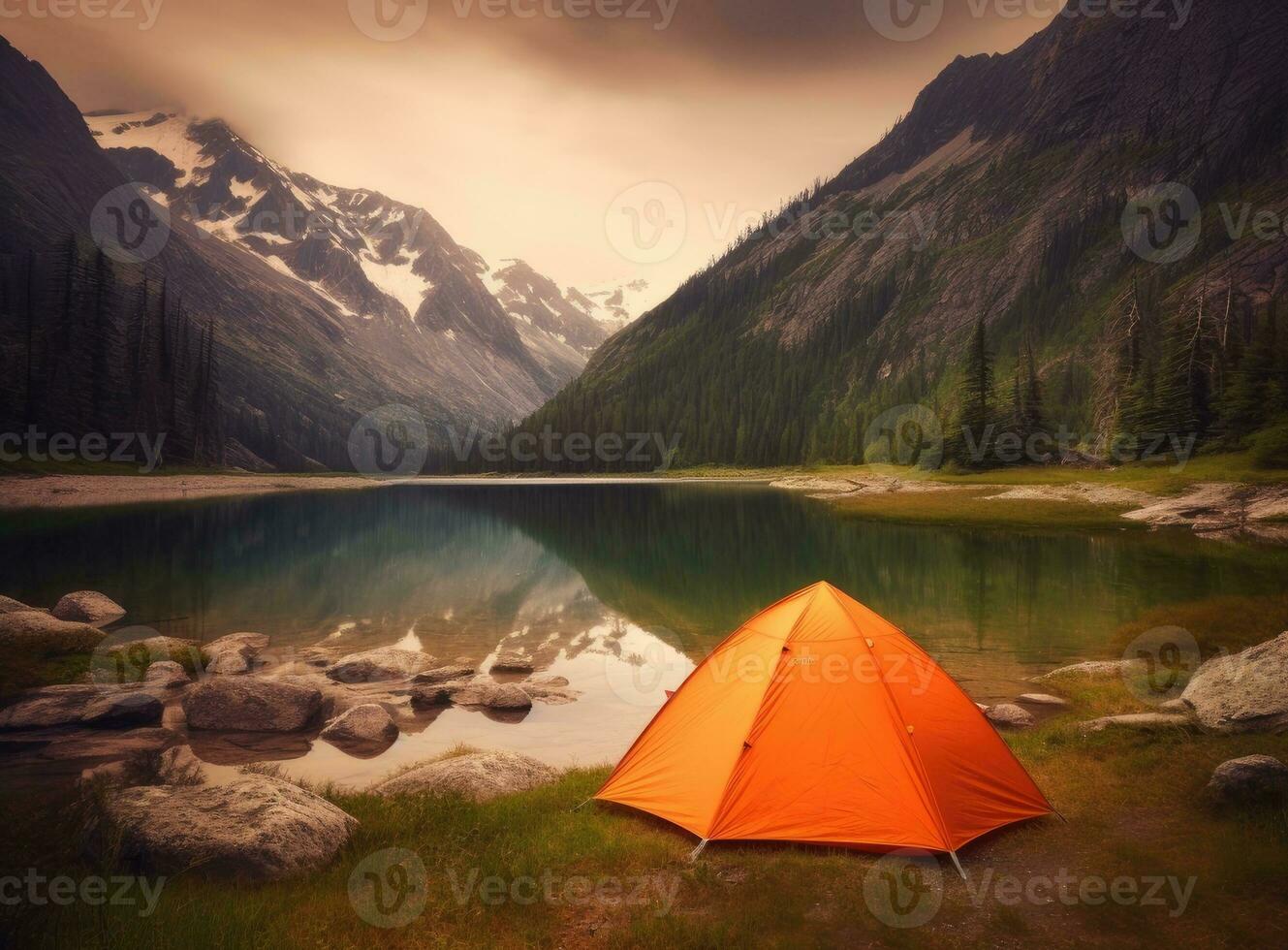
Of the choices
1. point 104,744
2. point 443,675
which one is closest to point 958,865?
point 443,675

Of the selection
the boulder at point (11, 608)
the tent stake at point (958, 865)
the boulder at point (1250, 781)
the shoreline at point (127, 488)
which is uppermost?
the boulder at point (1250, 781)

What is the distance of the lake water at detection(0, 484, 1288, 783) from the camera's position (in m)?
18.3

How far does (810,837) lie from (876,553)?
33.7 m

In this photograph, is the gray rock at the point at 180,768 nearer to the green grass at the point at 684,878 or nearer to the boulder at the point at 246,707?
the boulder at the point at 246,707

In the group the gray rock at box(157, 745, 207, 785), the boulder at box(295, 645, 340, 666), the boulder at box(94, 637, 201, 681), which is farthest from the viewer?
the boulder at box(295, 645, 340, 666)

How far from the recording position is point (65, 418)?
96.2 m

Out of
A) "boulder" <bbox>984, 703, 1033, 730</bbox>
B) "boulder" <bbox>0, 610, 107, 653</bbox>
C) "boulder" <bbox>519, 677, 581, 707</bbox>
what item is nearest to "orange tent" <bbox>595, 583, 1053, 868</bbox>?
"boulder" <bbox>984, 703, 1033, 730</bbox>

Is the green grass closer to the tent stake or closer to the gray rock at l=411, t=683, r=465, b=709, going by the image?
the tent stake

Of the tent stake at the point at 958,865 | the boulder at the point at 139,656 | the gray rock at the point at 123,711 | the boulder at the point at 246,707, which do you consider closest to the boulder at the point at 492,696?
the boulder at the point at 246,707

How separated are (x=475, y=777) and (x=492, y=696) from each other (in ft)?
21.2

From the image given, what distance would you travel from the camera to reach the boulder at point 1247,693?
11922 mm

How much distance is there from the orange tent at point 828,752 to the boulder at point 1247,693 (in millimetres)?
5089

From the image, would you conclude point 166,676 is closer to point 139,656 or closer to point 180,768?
point 139,656

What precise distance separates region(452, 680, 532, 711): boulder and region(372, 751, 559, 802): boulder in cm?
480
